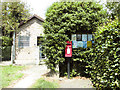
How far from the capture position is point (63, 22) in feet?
11.3

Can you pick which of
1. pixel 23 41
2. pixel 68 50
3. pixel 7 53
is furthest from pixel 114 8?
pixel 7 53

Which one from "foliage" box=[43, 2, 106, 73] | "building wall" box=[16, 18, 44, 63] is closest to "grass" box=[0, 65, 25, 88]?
"foliage" box=[43, 2, 106, 73]

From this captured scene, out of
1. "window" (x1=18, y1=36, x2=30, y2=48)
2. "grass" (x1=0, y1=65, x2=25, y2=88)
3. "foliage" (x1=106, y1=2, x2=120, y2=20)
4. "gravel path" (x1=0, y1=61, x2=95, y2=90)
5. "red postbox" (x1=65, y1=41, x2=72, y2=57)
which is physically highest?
"foliage" (x1=106, y1=2, x2=120, y2=20)

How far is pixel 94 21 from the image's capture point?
3445mm

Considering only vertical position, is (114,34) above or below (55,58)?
above

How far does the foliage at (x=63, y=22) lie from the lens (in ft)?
11.0

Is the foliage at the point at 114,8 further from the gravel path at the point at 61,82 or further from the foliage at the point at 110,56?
the gravel path at the point at 61,82

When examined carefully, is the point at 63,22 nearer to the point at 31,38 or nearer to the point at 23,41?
the point at 31,38

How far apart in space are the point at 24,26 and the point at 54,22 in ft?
13.7

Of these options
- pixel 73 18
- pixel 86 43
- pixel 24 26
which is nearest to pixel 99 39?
pixel 86 43

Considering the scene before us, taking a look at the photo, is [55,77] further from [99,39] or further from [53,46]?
[99,39]

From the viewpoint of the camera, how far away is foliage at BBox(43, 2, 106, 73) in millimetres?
3361

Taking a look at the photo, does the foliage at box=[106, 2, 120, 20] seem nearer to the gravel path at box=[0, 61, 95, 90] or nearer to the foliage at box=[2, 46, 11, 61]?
the gravel path at box=[0, 61, 95, 90]

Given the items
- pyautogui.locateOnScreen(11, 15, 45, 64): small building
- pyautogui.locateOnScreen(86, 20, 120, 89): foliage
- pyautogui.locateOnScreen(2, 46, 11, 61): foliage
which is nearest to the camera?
pyautogui.locateOnScreen(86, 20, 120, 89): foliage
